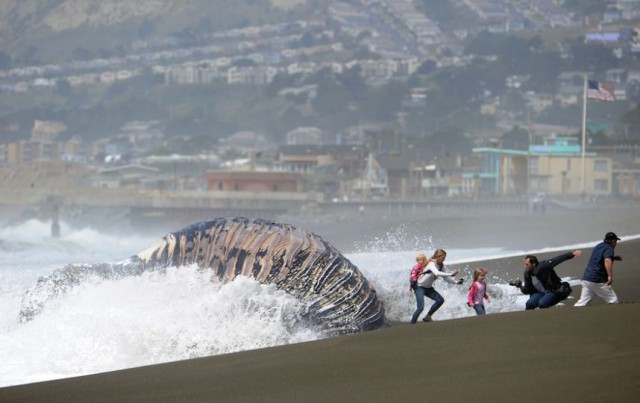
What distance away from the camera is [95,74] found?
9675 centimetres

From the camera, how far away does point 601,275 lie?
7.82 metres

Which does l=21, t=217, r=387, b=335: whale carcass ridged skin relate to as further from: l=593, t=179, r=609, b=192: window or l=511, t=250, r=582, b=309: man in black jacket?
l=593, t=179, r=609, b=192: window

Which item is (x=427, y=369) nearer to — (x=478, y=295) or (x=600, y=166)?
(x=478, y=295)

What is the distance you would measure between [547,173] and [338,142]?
2829 cm

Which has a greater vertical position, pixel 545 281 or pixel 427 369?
pixel 545 281

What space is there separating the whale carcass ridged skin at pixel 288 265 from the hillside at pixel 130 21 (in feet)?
280

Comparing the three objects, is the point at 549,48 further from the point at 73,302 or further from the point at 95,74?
the point at 73,302

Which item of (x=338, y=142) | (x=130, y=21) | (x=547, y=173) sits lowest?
(x=547, y=173)

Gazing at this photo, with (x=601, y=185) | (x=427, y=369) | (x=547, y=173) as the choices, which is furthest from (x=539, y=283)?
(x=547, y=173)

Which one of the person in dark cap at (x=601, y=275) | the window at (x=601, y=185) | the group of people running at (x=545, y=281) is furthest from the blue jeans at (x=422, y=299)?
the window at (x=601, y=185)

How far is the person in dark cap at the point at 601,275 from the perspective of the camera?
7809 mm

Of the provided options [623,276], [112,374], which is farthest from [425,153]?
[112,374]

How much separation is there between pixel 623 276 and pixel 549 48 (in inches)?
3170

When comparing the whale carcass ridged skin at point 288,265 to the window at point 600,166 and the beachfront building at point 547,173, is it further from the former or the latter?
the window at point 600,166
